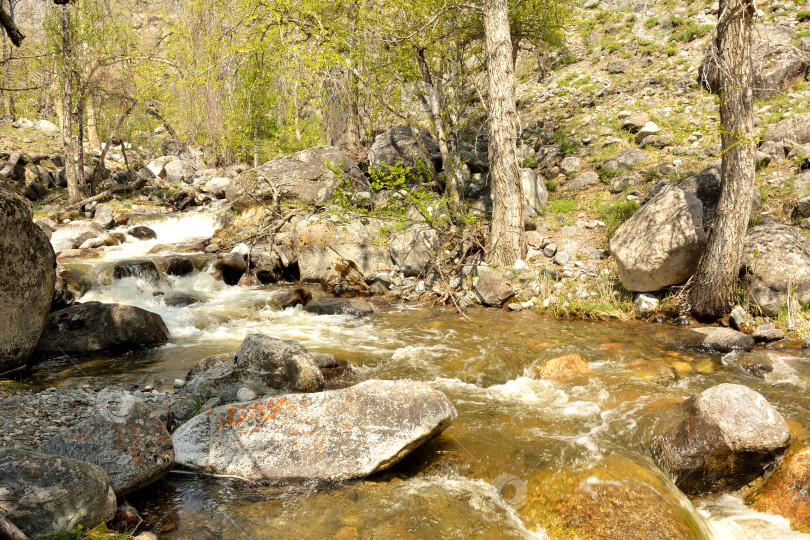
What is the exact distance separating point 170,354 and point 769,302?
886cm

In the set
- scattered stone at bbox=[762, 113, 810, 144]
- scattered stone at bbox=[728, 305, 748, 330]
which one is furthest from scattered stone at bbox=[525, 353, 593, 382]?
scattered stone at bbox=[762, 113, 810, 144]

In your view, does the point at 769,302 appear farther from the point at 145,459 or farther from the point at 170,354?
the point at 170,354

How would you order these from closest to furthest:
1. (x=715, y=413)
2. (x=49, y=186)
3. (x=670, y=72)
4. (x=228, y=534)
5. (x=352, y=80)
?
(x=228, y=534)
(x=715, y=413)
(x=352, y=80)
(x=670, y=72)
(x=49, y=186)

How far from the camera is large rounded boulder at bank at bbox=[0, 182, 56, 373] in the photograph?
18.4 ft

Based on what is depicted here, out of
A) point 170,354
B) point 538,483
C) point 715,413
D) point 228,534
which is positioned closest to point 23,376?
point 170,354

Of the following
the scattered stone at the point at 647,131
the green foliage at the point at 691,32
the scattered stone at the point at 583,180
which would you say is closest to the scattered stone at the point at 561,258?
the scattered stone at the point at 583,180

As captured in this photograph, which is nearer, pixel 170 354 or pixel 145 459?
pixel 145 459

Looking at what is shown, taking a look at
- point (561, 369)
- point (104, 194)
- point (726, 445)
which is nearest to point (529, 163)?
point (561, 369)

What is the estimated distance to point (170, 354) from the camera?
705 centimetres

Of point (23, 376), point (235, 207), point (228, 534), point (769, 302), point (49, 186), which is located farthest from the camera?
point (49, 186)

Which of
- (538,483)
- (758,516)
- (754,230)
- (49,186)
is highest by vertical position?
(49,186)

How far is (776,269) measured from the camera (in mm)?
7062

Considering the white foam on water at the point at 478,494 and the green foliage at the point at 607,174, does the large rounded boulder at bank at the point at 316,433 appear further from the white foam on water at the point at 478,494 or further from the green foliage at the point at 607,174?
the green foliage at the point at 607,174

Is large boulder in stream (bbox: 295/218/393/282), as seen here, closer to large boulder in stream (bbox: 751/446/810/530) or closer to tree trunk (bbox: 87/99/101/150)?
large boulder in stream (bbox: 751/446/810/530)
